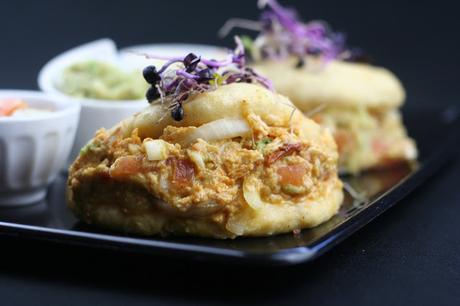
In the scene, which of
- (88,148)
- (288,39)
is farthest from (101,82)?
(88,148)

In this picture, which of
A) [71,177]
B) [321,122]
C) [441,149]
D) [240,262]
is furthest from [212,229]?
[441,149]

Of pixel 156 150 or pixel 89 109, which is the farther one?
pixel 89 109

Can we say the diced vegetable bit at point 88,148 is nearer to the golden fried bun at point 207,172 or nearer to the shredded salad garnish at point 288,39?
the golden fried bun at point 207,172

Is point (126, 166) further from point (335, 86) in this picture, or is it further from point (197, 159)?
point (335, 86)

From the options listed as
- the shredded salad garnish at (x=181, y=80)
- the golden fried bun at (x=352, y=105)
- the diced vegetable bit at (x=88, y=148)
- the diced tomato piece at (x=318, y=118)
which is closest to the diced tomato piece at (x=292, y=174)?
the shredded salad garnish at (x=181, y=80)

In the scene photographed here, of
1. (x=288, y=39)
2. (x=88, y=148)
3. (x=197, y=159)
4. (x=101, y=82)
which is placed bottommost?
(x=101, y=82)

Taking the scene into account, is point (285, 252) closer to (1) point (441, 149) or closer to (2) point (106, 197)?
(2) point (106, 197)

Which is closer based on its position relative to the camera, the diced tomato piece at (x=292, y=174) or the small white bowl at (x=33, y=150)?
the diced tomato piece at (x=292, y=174)
